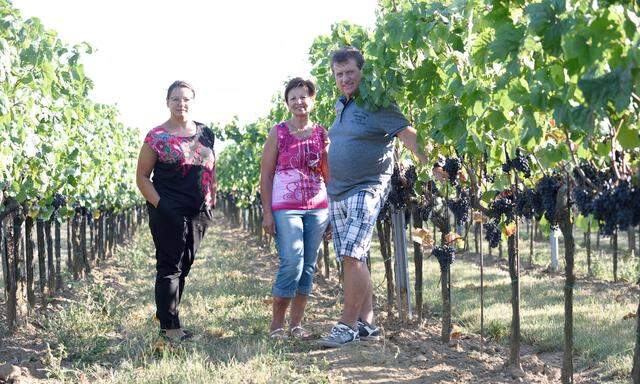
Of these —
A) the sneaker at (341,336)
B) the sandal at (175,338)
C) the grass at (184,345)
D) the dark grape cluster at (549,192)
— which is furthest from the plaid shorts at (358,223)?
the dark grape cluster at (549,192)

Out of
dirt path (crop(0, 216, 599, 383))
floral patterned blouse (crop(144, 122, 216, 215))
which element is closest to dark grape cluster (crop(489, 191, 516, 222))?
dirt path (crop(0, 216, 599, 383))

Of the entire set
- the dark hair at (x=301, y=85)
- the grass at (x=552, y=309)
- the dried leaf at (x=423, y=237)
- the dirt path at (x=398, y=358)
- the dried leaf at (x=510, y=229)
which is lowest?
the grass at (x=552, y=309)

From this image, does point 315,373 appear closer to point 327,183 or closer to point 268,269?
point 327,183

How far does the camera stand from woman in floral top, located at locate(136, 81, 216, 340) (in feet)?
15.6

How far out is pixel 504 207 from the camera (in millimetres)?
4211

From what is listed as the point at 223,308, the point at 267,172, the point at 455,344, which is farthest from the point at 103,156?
the point at 455,344

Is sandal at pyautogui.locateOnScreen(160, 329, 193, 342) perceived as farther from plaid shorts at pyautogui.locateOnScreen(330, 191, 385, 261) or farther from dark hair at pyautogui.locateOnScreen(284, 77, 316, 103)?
dark hair at pyautogui.locateOnScreen(284, 77, 316, 103)

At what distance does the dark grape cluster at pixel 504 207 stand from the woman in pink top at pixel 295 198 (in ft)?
3.85

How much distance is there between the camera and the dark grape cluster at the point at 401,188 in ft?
18.0

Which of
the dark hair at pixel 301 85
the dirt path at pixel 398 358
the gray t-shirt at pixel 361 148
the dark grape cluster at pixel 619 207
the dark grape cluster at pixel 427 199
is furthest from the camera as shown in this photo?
the dark grape cluster at pixel 427 199

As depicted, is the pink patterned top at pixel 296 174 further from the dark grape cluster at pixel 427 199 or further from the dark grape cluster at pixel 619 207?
the dark grape cluster at pixel 619 207

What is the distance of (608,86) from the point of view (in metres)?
1.98

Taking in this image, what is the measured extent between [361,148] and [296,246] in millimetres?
762

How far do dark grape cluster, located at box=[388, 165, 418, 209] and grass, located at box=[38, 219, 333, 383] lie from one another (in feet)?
4.37
